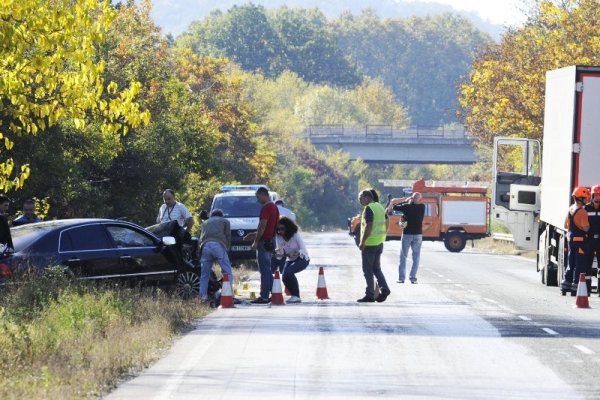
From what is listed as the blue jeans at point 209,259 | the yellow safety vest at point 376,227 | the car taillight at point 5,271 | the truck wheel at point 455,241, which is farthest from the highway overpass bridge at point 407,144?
the car taillight at point 5,271

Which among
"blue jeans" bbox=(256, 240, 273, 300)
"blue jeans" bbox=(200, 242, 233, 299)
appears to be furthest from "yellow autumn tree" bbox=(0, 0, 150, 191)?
"blue jeans" bbox=(256, 240, 273, 300)

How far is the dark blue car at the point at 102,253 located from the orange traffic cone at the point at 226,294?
0.85 m

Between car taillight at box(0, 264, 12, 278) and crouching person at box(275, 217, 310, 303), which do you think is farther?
crouching person at box(275, 217, 310, 303)

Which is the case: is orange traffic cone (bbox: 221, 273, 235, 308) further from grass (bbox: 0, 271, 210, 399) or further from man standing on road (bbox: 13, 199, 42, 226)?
man standing on road (bbox: 13, 199, 42, 226)

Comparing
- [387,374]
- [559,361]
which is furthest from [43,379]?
[559,361]

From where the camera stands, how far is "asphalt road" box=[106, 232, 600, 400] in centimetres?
1241

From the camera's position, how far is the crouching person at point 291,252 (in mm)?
23547

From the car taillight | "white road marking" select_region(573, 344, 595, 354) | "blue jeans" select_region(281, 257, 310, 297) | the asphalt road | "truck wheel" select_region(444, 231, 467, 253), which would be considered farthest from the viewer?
"truck wheel" select_region(444, 231, 467, 253)

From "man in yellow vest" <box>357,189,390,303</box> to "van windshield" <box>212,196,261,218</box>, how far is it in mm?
12234

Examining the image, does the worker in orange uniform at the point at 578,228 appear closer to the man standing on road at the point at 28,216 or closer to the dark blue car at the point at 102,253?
the dark blue car at the point at 102,253

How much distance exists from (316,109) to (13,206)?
110 metres

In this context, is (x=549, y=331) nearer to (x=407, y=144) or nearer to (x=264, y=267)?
(x=264, y=267)

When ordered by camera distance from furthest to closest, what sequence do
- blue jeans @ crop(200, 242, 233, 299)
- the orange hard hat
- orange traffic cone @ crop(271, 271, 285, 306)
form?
the orange hard hat
orange traffic cone @ crop(271, 271, 285, 306)
blue jeans @ crop(200, 242, 233, 299)

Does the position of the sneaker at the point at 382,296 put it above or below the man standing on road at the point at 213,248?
below
